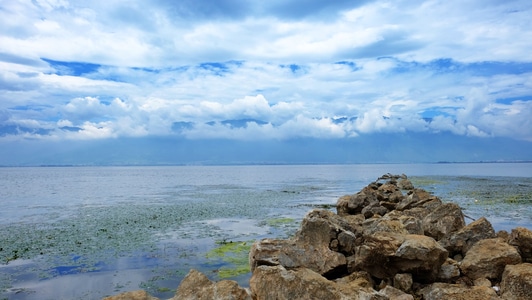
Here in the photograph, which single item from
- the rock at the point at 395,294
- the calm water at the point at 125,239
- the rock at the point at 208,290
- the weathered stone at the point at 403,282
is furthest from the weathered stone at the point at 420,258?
the calm water at the point at 125,239

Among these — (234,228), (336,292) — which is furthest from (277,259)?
(234,228)

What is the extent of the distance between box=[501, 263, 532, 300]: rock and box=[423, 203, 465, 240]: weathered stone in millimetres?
6235

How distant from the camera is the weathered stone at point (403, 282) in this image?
11.8 metres

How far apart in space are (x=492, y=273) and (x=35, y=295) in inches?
631

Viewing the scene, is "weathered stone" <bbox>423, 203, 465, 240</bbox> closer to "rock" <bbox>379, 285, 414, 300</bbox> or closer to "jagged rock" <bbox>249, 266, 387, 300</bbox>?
"rock" <bbox>379, 285, 414, 300</bbox>

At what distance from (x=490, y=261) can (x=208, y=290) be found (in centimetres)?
886

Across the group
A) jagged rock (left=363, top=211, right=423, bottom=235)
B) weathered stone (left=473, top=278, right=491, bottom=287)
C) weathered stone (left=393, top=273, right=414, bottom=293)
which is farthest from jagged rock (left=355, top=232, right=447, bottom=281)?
jagged rock (left=363, top=211, right=423, bottom=235)

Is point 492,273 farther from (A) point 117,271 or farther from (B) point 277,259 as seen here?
(A) point 117,271

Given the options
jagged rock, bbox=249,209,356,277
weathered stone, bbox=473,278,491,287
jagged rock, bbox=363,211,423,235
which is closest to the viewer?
weathered stone, bbox=473,278,491,287

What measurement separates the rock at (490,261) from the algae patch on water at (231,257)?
29.3 ft

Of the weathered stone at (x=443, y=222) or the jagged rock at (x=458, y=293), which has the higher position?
the weathered stone at (x=443, y=222)

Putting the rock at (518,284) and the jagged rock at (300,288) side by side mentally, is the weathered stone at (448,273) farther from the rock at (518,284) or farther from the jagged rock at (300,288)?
the jagged rock at (300,288)

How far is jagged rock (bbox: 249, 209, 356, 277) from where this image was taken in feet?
44.1

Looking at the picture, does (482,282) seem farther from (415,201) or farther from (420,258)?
(415,201)
